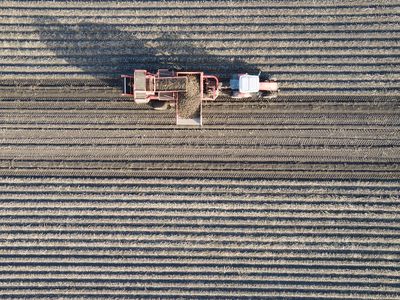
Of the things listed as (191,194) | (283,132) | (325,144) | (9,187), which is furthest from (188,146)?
(9,187)

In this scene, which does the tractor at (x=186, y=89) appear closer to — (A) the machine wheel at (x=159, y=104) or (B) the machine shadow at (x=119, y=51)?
(A) the machine wheel at (x=159, y=104)

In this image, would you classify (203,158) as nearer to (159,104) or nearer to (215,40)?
(159,104)

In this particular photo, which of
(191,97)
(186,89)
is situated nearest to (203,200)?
(191,97)

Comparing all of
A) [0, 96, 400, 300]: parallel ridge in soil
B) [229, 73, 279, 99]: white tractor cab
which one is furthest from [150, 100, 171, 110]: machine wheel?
[229, 73, 279, 99]: white tractor cab

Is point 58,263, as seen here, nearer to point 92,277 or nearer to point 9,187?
point 92,277

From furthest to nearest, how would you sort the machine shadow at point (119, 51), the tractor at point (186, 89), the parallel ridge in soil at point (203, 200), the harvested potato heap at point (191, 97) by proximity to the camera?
1. the machine shadow at point (119, 51)
2. the parallel ridge in soil at point (203, 200)
3. the harvested potato heap at point (191, 97)
4. the tractor at point (186, 89)

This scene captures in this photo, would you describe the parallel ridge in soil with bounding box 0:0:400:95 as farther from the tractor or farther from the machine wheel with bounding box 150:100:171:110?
the machine wheel with bounding box 150:100:171:110

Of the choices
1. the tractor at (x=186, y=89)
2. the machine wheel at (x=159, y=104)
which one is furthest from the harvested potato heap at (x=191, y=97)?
the machine wheel at (x=159, y=104)
